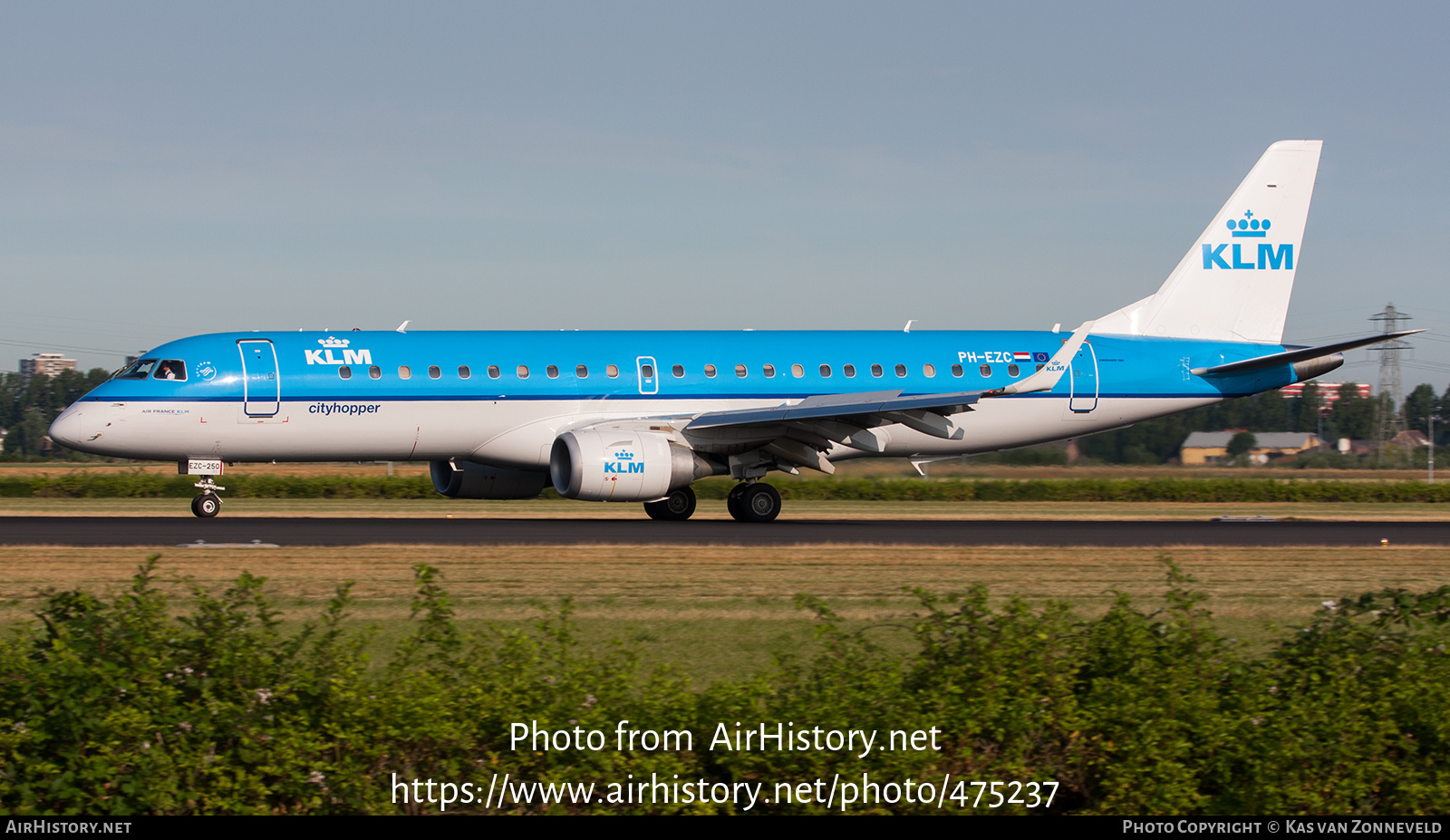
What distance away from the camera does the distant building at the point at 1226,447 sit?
40.1 meters

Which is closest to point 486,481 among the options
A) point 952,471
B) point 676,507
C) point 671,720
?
point 676,507

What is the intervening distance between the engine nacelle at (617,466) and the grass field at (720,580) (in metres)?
3.72

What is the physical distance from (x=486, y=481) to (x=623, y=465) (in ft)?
16.1

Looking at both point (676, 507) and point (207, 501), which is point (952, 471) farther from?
point (207, 501)

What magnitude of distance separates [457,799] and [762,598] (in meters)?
6.62

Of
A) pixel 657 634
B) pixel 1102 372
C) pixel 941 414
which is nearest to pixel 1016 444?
pixel 1102 372

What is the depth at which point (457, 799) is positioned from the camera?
773 cm

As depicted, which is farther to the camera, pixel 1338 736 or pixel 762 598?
pixel 762 598

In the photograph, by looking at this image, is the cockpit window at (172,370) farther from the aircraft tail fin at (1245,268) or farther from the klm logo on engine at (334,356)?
the aircraft tail fin at (1245,268)

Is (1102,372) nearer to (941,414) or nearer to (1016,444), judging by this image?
(1016,444)

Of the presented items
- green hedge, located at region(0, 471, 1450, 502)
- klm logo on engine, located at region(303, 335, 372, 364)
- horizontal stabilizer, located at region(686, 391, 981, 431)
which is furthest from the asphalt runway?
green hedge, located at region(0, 471, 1450, 502)

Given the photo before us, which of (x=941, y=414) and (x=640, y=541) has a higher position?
(x=941, y=414)
